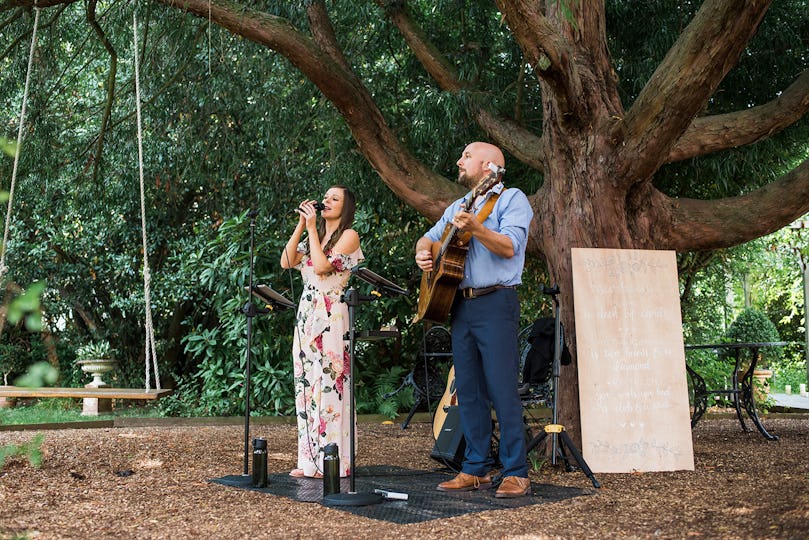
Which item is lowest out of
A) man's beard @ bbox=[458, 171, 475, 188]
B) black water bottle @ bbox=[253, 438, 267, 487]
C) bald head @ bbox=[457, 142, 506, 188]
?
black water bottle @ bbox=[253, 438, 267, 487]

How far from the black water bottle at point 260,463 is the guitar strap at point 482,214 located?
4.78 ft

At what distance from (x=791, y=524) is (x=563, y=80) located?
278cm

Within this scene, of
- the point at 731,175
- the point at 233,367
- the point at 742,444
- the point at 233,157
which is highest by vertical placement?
the point at 233,157

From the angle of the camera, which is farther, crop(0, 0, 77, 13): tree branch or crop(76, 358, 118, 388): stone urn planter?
crop(76, 358, 118, 388): stone urn planter

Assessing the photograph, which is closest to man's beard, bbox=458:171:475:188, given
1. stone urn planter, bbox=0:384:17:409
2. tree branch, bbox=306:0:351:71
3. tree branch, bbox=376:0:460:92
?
tree branch, bbox=376:0:460:92

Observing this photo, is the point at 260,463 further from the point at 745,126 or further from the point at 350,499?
the point at 745,126

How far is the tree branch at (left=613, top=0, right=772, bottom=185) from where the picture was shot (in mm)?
4520

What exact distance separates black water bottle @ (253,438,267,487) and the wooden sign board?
193 centimetres

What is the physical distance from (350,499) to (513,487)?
79 cm

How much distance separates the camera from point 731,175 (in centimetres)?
688

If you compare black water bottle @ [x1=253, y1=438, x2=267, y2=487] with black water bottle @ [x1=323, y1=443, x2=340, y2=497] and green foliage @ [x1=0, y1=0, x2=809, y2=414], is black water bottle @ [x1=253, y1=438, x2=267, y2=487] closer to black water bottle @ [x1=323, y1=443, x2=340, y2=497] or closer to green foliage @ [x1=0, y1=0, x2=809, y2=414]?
black water bottle @ [x1=323, y1=443, x2=340, y2=497]

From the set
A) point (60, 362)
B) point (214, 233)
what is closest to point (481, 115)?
point (214, 233)

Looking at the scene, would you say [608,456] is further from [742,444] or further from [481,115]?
[481,115]

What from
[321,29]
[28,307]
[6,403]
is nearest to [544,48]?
[321,29]
